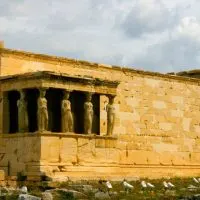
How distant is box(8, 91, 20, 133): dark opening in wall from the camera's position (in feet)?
73.6

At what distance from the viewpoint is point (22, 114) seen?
21.5 m

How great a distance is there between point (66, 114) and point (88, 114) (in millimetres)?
878

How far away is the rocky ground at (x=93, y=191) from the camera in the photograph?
17.0 meters

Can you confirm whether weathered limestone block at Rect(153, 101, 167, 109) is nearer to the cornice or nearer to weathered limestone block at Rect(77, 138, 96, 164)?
the cornice

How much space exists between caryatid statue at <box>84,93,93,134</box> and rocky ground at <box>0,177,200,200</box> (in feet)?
7.12

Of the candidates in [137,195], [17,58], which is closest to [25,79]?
[17,58]

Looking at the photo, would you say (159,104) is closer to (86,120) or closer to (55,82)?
(86,120)

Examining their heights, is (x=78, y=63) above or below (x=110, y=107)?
above

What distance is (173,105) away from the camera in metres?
27.2

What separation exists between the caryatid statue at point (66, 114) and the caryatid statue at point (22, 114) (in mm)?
1150

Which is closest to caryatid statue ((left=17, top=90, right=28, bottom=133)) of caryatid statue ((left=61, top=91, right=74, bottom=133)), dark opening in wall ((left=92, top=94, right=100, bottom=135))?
caryatid statue ((left=61, top=91, right=74, bottom=133))

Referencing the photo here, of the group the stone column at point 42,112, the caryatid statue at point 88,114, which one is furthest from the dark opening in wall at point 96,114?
the stone column at point 42,112

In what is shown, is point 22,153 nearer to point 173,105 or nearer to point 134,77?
point 134,77

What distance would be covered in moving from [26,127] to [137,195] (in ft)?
16.7
